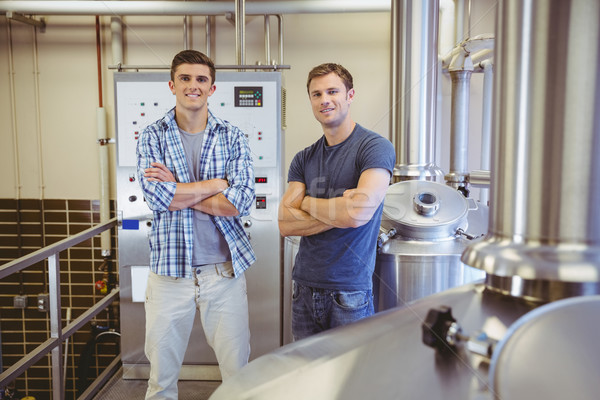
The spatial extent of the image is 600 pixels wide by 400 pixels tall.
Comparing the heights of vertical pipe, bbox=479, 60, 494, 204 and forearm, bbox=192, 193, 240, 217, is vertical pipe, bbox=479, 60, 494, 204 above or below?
above

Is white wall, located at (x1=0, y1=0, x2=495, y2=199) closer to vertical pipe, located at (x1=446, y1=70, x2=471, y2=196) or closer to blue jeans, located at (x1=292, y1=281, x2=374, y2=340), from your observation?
vertical pipe, located at (x1=446, y1=70, x2=471, y2=196)

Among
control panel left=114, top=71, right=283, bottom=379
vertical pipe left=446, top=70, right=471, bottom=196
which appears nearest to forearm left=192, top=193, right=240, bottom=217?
control panel left=114, top=71, right=283, bottom=379

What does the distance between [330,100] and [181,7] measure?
6.82 ft

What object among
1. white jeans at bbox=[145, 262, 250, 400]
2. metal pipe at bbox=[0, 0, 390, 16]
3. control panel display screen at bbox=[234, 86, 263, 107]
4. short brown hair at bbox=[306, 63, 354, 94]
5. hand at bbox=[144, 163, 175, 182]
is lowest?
white jeans at bbox=[145, 262, 250, 400]

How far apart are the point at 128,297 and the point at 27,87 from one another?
198 cm

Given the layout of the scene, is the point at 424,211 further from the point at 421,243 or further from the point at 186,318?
the point at 186,318

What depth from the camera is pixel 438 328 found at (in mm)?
527

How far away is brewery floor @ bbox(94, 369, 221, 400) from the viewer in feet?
8.96

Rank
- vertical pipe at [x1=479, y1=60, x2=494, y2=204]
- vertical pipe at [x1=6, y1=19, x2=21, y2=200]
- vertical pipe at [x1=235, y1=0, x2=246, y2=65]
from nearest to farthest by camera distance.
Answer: vertical pipe at [x1=235, y1=0, x2=246, y2=65] → vertical pipe at [x1=479, y1=60, x2=494, y2=204] → vertical pipe at [x1=6, y1=19, x2=21, y2=200]

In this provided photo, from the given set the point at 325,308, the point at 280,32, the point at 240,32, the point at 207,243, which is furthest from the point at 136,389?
the point at 280,32

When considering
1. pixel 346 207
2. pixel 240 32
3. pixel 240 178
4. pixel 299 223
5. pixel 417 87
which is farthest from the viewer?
pixel 240 32

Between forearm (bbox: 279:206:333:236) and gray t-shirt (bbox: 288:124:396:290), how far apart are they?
1.3 inches

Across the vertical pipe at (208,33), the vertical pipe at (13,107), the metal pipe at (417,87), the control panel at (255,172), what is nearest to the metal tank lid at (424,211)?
the metal pipe at (417,87)

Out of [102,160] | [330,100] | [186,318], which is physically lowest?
[186,318]
